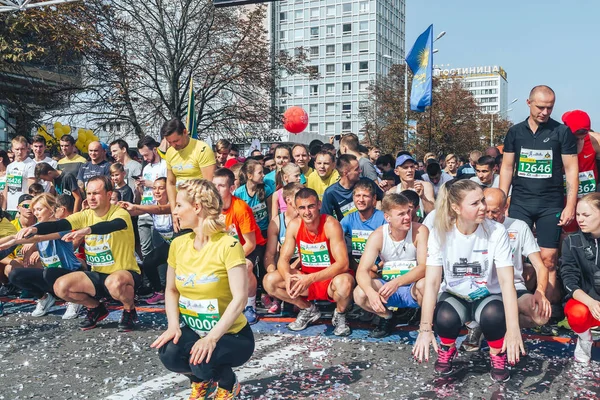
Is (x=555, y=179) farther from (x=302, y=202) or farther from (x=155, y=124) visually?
(x=155, y=124)

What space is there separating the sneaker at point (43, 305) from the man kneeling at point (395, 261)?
3.72 m

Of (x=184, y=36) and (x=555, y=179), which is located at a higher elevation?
(x=184, y=36)

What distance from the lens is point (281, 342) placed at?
17.8ft

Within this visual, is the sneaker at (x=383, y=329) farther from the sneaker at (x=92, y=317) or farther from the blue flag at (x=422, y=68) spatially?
the blue flag at (x=422, y=68)

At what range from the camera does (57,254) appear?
6.64 meters

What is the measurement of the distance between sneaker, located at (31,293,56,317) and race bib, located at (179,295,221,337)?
3.68 meters

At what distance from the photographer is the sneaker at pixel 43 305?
6785mm

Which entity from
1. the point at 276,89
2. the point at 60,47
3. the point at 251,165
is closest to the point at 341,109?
the point at 276,89

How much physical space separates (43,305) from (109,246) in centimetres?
149

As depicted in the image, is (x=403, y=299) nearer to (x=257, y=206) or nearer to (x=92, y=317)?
(x=257, y=206)

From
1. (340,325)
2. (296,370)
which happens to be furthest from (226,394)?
(340,325)

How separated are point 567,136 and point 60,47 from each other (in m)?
15.4

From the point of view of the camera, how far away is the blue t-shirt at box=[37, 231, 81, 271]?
21.8 feet

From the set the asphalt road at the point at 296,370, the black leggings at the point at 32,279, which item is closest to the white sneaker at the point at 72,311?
the black leggings at the point at 32,279
